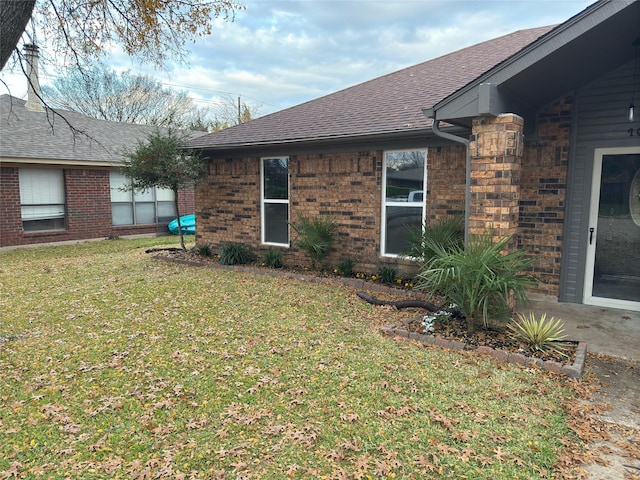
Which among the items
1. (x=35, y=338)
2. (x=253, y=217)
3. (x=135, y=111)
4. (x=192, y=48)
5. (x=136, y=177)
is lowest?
(x=35, y=338)

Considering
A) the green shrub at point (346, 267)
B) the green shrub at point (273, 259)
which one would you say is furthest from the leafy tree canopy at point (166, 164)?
the green shrub at point (346, 267)

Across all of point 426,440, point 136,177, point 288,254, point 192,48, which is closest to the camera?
point 426,440

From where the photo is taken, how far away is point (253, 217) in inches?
383

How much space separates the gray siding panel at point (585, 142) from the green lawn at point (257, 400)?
270cm

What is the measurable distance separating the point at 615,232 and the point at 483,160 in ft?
8.46

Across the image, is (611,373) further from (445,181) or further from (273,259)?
(273,259)

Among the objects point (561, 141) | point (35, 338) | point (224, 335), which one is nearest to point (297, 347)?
point (224, 335)

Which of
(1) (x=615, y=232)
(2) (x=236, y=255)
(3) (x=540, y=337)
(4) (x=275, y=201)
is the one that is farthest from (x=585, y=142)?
(2) (x=236, y=255)

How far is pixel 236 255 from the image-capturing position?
31.4ft

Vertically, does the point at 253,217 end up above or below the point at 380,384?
above

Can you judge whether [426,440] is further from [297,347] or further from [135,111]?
[135,111]

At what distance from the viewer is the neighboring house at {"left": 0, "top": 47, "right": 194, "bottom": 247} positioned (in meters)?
12.3

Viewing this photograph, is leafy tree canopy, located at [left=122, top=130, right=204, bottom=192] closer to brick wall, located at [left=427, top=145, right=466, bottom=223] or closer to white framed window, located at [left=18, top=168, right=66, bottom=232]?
white framed window, located at [left=18, top=168, right=66, bottom=232]

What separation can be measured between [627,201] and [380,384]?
4575 millimetres
